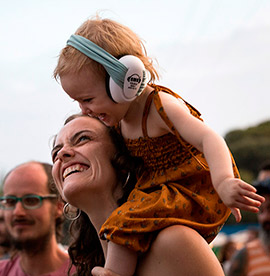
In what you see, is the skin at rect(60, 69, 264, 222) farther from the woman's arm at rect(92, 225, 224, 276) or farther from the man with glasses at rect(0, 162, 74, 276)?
the man with glasses at rect(0, 162, 74, 276)

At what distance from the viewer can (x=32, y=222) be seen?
4.53 m

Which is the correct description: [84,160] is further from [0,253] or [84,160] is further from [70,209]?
[0,253]

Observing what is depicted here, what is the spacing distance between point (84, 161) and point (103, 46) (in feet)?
2.18

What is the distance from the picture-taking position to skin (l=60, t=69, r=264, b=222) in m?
2.26

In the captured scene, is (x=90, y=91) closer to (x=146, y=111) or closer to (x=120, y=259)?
(x=146, y=111)

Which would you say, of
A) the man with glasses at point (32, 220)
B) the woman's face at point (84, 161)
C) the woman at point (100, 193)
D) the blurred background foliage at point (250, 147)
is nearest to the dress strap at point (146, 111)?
the woman at point (100, 193)

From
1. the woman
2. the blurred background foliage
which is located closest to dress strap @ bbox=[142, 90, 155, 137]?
the woman

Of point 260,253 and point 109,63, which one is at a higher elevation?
point 109,63

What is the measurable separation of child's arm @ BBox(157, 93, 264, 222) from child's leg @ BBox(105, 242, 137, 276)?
0.56 metres

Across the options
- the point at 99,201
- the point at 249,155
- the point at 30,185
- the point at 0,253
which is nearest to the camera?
the point at 99,201

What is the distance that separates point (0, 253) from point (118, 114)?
4.70m

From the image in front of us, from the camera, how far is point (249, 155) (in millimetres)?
35812

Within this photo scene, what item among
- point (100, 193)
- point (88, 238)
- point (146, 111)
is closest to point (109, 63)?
point (146, 111)

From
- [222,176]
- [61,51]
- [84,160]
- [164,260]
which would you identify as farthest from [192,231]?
[61,51]
